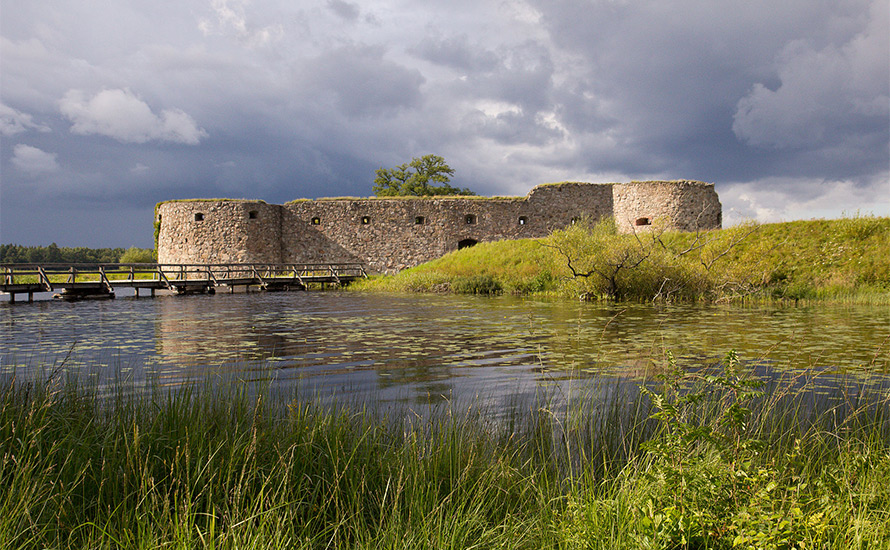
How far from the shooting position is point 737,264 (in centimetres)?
1634

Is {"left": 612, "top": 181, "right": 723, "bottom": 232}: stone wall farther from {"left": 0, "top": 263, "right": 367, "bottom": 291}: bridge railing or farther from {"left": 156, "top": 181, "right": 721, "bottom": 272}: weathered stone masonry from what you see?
{"left": 0, "top": 263, "right": 367, "bottom": 291}: bridge railing

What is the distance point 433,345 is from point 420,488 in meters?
5.85

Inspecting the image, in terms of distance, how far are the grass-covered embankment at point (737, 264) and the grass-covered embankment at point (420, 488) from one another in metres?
12.4

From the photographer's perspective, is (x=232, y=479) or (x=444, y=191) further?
(x=444, y=191)

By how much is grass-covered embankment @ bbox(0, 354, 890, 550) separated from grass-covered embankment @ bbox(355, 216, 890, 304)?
12.4 meters

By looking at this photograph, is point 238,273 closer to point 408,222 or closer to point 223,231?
point 223,231

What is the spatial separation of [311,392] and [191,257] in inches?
1142

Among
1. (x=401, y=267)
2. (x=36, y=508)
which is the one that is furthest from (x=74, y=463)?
(x=401, y=267)

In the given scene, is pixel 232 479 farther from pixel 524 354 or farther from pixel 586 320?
pixel 586 320

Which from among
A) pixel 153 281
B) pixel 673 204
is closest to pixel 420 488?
pixel 153 281

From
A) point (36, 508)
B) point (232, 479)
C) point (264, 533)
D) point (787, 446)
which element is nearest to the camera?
point (264, 533)

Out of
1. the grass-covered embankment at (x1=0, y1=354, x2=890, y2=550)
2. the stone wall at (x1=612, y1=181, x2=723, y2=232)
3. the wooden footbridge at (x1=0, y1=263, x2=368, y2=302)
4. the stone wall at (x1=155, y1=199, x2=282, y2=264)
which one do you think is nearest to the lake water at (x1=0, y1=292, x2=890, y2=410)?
the grass-covered embankment at (x1=0, y1=354, x2=890, y2=550)

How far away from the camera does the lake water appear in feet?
18.8

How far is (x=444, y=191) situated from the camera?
4209 cm
